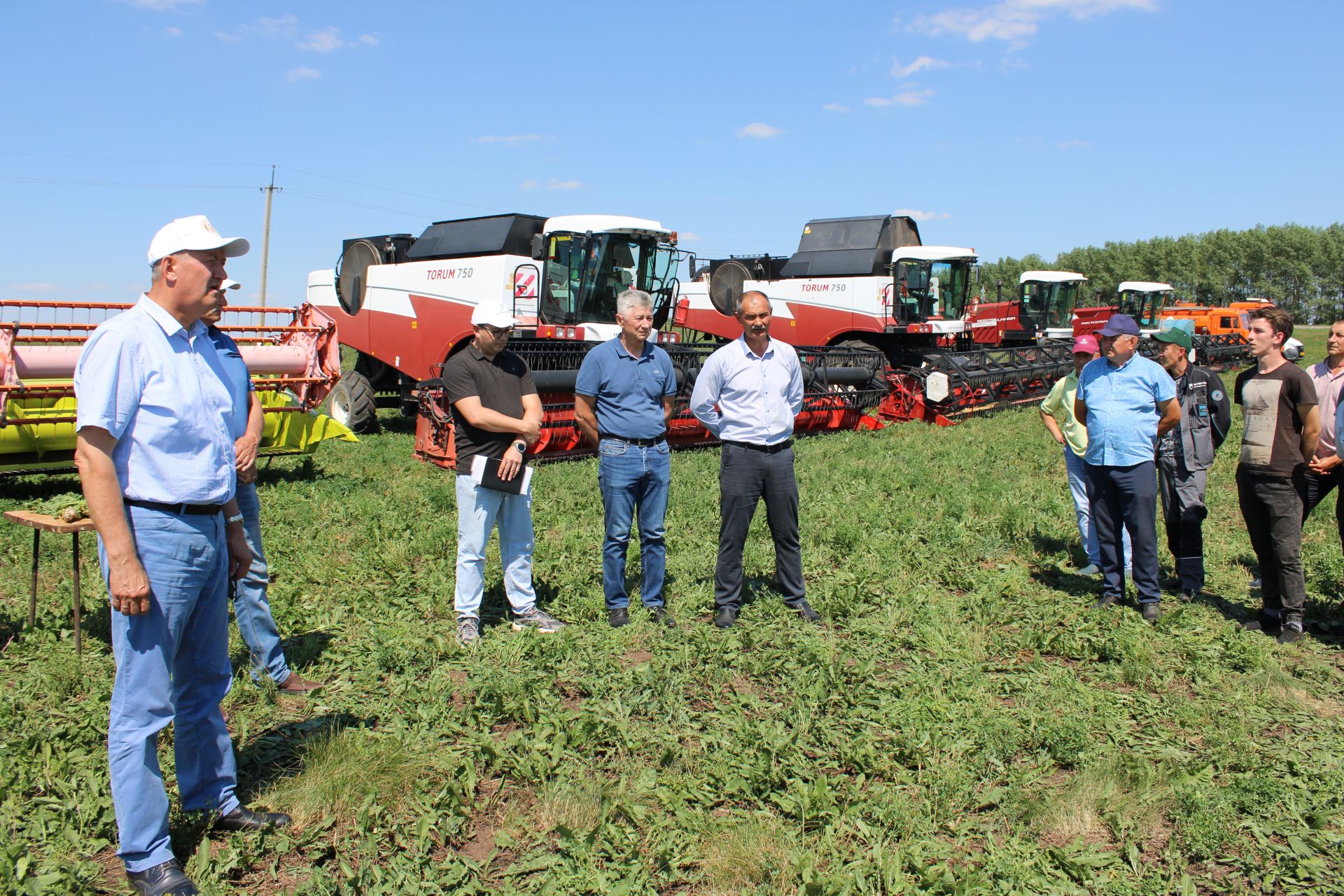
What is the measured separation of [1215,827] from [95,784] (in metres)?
4.09

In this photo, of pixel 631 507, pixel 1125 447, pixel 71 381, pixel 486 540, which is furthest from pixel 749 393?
pixel 71 381

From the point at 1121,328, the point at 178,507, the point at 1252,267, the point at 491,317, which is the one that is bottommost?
the point at 178,507

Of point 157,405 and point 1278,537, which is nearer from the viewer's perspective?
point 157,405

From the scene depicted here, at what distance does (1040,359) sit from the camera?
17.8 m

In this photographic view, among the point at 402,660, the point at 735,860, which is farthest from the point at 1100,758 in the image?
the point at 402,660

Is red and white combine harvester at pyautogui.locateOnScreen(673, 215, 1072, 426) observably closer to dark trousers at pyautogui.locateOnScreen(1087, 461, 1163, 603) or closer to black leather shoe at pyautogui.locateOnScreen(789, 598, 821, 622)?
dark trousers at pyautogui.locateOnScreen(1087, 461, 1163, 603)

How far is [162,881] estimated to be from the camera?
9.01ft

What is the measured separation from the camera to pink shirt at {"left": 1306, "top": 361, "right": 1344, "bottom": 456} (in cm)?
519

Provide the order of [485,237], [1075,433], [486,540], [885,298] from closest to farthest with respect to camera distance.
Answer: [486,540]
[1075,433]
[485,237]
[885,298]

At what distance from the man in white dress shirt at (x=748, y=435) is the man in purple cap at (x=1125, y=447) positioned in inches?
75.5

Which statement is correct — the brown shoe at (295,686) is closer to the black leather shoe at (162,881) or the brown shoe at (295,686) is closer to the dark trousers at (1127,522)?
the black leather shoe at (162,881)

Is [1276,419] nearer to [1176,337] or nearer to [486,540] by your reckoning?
[1176,337]

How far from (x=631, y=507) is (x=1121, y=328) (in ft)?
10.5

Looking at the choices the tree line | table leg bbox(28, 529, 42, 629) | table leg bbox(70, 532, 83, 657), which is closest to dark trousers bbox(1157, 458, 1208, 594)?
table leg bbox(70, 532, 83, 657)
